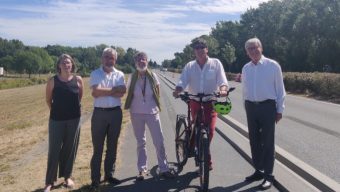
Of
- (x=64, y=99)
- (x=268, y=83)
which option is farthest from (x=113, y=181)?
(x=268, y=83)

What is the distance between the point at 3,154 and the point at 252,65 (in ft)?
21.7

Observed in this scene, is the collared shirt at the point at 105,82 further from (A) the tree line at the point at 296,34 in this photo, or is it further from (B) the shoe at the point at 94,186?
(A) the tree line at the point at 296,34

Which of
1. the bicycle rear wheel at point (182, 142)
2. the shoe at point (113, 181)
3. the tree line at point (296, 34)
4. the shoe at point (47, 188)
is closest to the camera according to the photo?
the shoe at point (47, 188)

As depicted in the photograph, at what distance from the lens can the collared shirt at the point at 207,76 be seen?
704 cm

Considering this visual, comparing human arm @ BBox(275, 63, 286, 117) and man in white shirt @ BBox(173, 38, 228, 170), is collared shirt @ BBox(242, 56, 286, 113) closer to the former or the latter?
human arm @ BBox(275, 63, 286, 117)

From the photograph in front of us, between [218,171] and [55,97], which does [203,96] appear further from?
[55,97]

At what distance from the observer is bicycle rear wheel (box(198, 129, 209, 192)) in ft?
20.3

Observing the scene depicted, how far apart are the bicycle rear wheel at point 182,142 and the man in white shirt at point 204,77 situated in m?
0.44

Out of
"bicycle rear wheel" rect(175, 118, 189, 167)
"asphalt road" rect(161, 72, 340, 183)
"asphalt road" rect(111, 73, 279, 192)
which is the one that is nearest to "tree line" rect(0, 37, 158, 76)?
"asphalt road" rect(161, 72, 340, 183)

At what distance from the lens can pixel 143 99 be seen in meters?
6.95

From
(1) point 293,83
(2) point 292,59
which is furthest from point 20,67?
(1) point 293,83

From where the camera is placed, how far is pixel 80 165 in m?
8.43

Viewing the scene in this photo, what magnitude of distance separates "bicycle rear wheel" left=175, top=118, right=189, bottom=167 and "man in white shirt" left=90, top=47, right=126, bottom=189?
112 centimetres

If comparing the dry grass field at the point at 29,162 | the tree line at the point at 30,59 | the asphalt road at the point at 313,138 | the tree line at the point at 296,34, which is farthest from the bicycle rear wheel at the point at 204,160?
the tree line at the point at 30,59
